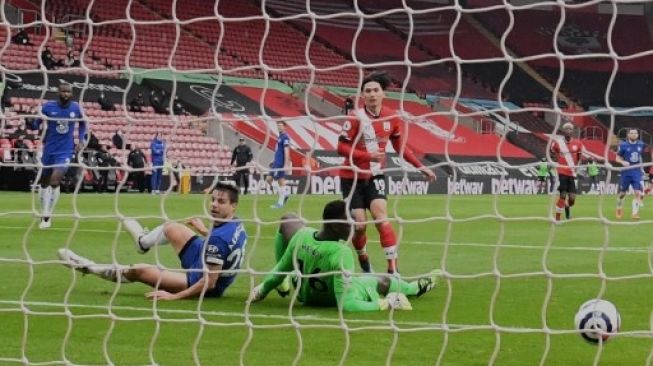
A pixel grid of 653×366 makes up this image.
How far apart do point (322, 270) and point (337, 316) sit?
31 cm

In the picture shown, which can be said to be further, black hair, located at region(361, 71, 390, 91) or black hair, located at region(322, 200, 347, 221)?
black hair, located at region(361, 71, 390, 91)

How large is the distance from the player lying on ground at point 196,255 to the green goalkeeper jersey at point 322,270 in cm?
36

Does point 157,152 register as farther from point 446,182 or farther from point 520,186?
point 520,186

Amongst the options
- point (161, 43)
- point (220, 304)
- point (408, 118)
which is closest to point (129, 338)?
point (220, 304)

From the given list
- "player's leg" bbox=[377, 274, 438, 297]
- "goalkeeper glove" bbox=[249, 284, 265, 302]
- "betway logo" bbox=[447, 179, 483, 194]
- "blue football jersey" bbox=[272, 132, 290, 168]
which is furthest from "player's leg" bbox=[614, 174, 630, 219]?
"betway logo" bbox=[447, 179, 483, 194]

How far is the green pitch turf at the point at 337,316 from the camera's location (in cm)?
525

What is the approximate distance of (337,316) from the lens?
22.4 ft

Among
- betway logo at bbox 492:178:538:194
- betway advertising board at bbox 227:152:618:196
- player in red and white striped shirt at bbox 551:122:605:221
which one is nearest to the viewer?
player in red and white striped shirt at bbox 551:122:605:221

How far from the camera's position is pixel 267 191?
31266 mm

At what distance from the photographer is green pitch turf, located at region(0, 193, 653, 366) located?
5254 mm

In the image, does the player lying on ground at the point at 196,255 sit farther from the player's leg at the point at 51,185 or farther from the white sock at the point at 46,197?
the player's leg at the point at 51,185

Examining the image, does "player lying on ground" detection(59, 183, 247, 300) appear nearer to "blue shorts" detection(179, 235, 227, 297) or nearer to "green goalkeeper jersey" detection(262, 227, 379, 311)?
"blue shorts" detection(179, 235, 227, 297)

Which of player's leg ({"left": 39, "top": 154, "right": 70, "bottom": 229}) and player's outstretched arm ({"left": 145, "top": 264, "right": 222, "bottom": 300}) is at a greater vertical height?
player's outstretched arm ({"left": 145, "top": 264, "right": 222, "bottom": 300})

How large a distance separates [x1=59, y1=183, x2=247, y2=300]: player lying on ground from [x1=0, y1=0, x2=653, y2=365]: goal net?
0.07 meters
